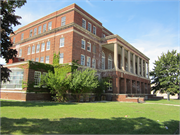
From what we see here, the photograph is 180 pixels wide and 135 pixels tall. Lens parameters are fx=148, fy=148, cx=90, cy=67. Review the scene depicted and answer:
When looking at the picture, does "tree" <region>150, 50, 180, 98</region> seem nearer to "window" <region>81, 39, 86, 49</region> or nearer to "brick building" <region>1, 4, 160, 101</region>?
"brick building" <region>1, 4, 160, 101</region>

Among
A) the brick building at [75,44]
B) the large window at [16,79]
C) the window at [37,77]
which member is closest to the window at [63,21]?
the brick building at [75,44]

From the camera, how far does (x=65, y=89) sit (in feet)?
73.7

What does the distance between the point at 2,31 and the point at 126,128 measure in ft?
41.0

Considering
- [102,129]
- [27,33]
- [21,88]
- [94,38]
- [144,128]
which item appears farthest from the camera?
[27,33]

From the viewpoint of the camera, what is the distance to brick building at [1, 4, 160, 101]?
87.9 ft

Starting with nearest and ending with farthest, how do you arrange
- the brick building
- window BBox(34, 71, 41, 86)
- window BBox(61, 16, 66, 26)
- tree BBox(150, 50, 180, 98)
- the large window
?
1. the large window
2. window BBox(34, 71, 41, 86)
3. the brick building
4. window BBox(61, 16, 66, 26)
5. tree BBox(150, 50, 180, 98)

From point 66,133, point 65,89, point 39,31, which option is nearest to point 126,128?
point 66,133

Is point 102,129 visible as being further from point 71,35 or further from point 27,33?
point 27,33

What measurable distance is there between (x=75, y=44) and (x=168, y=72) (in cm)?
A: 3224

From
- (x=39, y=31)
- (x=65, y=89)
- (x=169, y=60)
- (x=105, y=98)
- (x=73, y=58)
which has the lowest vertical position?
(x=105, y=98)

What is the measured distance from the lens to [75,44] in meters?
26.5

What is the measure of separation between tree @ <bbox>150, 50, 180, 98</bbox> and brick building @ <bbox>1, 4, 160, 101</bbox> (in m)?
12.2

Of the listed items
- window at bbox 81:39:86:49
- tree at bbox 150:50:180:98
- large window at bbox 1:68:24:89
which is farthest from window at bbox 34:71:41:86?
tree at bbox 150:50:180:98

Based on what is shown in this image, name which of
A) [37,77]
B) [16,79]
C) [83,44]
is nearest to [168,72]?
[83,44]
